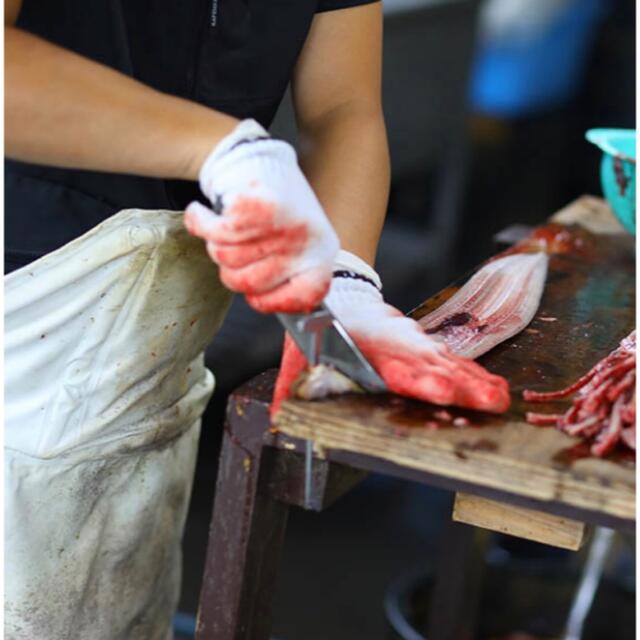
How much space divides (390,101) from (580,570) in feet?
5.46

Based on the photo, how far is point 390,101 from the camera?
364 centimetres

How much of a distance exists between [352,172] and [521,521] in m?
0.58

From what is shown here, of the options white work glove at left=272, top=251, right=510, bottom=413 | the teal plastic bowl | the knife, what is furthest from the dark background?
the teal plastic bowl

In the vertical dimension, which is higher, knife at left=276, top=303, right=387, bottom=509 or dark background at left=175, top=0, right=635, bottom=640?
knife at left=276, top=303, right=387, bottom=509

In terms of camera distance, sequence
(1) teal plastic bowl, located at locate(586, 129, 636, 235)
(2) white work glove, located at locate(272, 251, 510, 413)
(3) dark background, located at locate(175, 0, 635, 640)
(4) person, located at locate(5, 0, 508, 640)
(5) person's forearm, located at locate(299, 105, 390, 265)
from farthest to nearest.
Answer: (3) dark background, located at locate(175, 0, 635, 640)
(1) teal plastic bowl, located at locate(586, 129, 636, 235)
(5) person's forearm, located at locate(299, 105, 390, 265)
(4) person, located at locate(5, 0, 508, 640)
(2) white work glove, located at locate(272, 251, 510, 413)

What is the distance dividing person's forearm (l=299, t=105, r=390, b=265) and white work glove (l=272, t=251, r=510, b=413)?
175mm

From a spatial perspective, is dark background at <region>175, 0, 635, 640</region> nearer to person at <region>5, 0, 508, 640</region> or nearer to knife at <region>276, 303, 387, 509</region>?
person at <region>5, 0, 508, 640</region>

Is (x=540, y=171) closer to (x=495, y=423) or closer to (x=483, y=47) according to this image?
(x=483, y=47)

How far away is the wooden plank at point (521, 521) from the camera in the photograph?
4.32 ft

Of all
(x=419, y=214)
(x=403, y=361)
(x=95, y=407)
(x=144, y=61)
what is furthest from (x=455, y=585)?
(x=419, y=214)

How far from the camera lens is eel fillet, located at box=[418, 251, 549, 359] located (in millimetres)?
1556

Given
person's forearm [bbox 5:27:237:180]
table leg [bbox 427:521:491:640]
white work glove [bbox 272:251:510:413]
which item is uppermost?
person's forearm [bbox 5:27:237:180]

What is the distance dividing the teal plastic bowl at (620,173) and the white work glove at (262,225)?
3.30ft

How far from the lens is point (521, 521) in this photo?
1343mm
